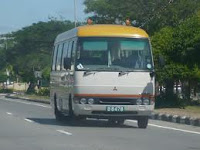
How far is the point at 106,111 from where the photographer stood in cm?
2019

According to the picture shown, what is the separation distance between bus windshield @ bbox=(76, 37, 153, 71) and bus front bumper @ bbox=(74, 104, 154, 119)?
1.13 metres

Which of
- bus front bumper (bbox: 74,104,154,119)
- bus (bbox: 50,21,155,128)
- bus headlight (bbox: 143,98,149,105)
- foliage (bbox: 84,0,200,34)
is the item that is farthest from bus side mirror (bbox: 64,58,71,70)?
foliage (bbox: 84,0,200,34)

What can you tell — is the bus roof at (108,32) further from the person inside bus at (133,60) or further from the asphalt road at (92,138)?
the asphalt road at (92,138)

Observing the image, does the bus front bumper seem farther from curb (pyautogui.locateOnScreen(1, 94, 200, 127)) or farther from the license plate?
curb (pyautogui.locateOnScreen(1, 94, 200, 127))

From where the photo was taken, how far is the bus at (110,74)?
66.2ft

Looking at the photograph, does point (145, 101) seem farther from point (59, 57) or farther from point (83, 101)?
point (59, 57)

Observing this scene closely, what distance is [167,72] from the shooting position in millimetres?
35406

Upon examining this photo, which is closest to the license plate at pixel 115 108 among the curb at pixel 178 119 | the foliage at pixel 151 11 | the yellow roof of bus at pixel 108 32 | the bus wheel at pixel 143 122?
the bus wheel at pixel 143 122

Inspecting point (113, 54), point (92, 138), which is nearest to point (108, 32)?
point (113, 54)

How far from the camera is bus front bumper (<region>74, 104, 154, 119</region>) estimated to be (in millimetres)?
20188

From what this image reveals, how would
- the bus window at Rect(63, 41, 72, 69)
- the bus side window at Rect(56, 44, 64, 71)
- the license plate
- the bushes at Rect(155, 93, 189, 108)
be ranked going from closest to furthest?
1. the license plate
2. the bus window at Rect(63, 41, 72, 69)
3. the bus side window at Rect(56, 44, 64, 71)
4. the bushes at Rect(155, 93, 189, 108)

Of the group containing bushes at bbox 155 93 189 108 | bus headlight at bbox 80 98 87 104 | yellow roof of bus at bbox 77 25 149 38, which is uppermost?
yellow roof of bus at bbox 77 25 149 38

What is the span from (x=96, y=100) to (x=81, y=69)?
1039 mm

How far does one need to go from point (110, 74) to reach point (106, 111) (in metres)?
1.12
